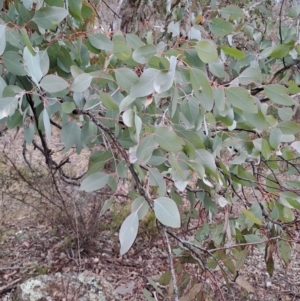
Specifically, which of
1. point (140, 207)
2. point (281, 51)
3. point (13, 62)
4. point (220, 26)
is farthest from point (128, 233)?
point (281, 51)

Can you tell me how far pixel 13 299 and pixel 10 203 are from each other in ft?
3.09

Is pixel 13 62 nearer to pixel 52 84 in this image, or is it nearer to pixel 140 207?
pixel 52 84

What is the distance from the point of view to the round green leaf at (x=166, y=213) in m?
0.49

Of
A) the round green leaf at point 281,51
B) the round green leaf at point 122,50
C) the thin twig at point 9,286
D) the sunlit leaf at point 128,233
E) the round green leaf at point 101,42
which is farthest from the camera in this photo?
the thin twig at point 9,286

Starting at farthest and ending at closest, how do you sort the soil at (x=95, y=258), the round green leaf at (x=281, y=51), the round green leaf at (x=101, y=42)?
1. the soil at (x=95, y=258)
2. the round green leaf at (x=281, y=51)
3. the round green leaf at (x=101, y=42)

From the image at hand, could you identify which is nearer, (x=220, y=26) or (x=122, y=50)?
(x=122, y=50)

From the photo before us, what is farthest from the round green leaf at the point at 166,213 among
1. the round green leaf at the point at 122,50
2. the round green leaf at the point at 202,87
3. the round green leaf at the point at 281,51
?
the round green leaf at the point at 281,51

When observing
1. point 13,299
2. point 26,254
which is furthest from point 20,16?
point 26,254

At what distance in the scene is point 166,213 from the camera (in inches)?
19.6

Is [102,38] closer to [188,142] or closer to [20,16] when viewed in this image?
[20,16]

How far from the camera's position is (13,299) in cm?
176

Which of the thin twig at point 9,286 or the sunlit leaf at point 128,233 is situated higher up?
the sunlit leaf at point 128,233

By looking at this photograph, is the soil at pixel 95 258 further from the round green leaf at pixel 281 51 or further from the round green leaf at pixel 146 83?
the round green leaf at pixel 146 83

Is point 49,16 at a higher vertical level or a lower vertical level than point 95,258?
higher
